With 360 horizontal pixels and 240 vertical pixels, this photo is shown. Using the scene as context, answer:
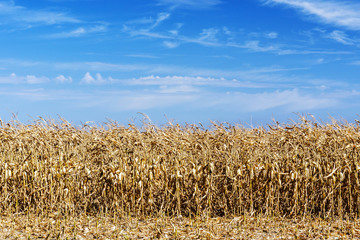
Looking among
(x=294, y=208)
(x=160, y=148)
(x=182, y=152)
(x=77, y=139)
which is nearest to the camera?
(x=294, y=208)

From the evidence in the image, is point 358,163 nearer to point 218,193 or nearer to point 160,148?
point 218,193

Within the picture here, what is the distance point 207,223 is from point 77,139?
16.2 ft

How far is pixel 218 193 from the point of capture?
855 cm

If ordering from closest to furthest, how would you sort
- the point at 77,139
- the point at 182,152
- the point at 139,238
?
the point at 139,238 < the point at 182,152 < the point at 77,139

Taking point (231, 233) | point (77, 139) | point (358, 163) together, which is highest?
point (77, 139)

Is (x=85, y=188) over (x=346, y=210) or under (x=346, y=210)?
over

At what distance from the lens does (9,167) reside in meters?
8.86

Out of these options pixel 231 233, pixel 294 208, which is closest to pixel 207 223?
pixel 231 233

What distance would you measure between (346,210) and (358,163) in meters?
1.10

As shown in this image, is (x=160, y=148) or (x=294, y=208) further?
(x=160, y=148)

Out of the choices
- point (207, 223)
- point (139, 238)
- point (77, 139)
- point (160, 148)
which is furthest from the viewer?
point (77, 139)

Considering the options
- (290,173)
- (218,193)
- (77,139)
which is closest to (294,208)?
(290,173)

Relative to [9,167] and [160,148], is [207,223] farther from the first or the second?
[9,167]

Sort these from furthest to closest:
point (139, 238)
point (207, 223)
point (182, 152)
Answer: point (182, 152), point (207, 223), point (139, 238)
